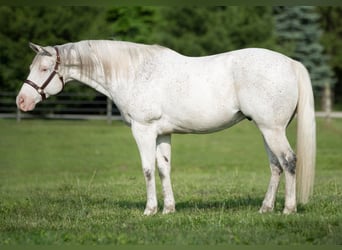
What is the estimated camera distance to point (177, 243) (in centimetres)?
610

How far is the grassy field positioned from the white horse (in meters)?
0.62

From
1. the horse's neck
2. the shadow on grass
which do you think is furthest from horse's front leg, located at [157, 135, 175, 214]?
the horse's neck

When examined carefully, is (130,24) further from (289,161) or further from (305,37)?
(289,161)

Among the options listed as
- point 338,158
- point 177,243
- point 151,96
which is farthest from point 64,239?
point 338,158

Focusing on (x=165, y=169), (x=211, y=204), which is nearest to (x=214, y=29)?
(x=211, y=204)

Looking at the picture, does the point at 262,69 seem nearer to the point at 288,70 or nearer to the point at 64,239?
the point at 288,70

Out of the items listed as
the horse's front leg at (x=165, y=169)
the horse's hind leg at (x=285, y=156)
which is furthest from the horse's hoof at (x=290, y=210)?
the horse's front leg at (x=165, y=169)

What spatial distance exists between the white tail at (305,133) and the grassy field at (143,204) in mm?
407

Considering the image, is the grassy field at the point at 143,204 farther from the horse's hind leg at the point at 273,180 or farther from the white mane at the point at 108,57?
the white mane at the point at 108,57

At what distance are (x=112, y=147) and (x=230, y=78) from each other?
1593cm

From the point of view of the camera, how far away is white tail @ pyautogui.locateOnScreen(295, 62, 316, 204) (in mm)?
7840

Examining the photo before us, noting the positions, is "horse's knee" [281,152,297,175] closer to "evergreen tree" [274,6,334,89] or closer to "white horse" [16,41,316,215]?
"white horse" [16,41,316,215]

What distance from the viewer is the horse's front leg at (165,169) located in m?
8.30

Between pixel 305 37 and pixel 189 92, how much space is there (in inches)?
1551
